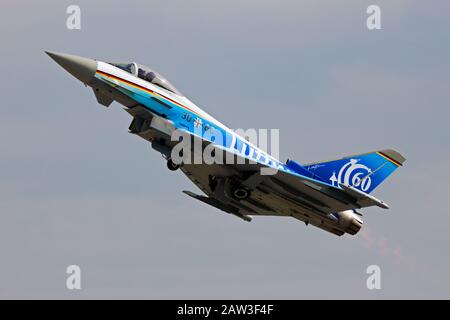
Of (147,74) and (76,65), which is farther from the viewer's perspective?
(147,74)

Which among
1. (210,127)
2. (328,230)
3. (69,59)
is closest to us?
(69,59)

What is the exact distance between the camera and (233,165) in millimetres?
35281

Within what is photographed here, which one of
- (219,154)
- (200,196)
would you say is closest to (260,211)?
(200,196)

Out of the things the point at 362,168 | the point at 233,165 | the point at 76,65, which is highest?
the point at 76,65

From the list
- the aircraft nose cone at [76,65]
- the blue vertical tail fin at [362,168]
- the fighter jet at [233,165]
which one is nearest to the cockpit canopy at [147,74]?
the fighter jet at [233,165]

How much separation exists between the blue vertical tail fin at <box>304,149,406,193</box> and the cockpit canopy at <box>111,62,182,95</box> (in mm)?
5906

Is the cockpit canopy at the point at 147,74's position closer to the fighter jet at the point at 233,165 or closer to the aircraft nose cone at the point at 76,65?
the fighter jet at the point at 233,165

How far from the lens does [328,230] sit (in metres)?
38.9

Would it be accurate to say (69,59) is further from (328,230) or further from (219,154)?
(328,230)

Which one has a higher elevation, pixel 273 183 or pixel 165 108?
pixel 165 108

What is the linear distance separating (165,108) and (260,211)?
717cm

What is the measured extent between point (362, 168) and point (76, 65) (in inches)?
443

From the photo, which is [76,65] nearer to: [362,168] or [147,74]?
[147,74]

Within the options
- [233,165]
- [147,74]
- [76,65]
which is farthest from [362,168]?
[76,65]
